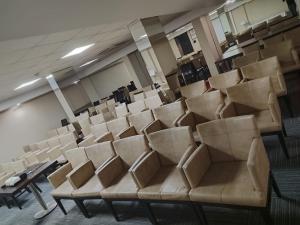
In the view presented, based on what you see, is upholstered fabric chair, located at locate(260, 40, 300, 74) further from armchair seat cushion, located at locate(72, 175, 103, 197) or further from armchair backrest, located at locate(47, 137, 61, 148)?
armchair backrest, located at locate(47, 137, 61, 148)

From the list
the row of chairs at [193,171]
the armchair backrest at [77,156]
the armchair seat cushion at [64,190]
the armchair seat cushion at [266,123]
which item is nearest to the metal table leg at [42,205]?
the armchair seat cushion at [64,190]

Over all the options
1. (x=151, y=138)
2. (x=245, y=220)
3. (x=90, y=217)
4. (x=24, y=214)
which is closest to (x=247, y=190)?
(x=245, y=220)

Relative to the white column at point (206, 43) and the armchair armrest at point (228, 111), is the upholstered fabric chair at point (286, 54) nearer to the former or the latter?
the armchair armrest at point (228, 111)

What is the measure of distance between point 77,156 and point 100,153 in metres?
0.60

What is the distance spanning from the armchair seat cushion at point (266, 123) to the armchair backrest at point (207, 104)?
2.21ft

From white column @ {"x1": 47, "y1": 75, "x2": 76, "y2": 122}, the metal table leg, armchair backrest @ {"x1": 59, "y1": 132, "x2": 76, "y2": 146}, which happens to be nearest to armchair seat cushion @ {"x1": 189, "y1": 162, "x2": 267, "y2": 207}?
the metal table leg

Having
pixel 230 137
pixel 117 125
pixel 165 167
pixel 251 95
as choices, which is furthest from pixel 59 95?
pixel 230 137

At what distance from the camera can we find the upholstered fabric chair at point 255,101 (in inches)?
124

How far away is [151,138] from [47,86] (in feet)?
29.2

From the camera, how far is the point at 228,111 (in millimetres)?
3471

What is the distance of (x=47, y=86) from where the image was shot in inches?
431

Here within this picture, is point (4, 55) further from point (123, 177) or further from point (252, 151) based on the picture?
point (252, 151)

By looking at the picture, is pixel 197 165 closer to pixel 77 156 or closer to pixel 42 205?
pixel 77 156

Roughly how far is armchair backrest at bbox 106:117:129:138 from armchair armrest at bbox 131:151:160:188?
7.25 ft
